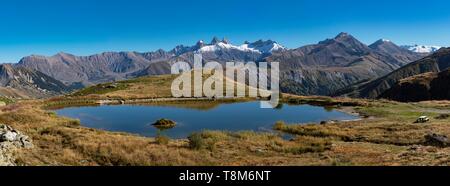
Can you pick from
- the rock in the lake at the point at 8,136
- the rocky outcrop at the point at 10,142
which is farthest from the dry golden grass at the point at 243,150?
the rock in the lake at the point at 8,136

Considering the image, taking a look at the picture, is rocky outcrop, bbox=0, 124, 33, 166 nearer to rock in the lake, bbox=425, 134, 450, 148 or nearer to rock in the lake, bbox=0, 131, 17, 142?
rock in the lake, bbox=0, 131, 17, 142

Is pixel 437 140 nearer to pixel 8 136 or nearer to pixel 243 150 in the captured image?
pixel 243 150

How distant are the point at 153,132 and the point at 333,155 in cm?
3181

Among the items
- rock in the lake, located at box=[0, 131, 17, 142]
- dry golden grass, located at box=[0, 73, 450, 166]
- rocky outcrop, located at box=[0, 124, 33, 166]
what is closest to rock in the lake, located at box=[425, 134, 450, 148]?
dry golden grass, located at box=[0, 73, 450, 166]

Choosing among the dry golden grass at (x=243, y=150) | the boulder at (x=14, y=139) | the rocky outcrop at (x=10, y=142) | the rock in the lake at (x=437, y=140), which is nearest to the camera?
the rocky outcrop at (x=10, y=142)

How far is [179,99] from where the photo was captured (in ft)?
446

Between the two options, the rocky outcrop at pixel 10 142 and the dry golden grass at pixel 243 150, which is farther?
the dry golden grass at pixel 243 150

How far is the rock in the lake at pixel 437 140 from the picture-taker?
4172cm

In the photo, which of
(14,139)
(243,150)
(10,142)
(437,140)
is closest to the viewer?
→ (10,142)

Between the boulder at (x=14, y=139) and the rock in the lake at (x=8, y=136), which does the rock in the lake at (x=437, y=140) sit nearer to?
the boulder at (x=14, y=139)

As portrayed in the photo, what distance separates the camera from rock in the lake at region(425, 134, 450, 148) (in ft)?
137

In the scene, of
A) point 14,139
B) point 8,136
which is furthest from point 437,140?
point 8,136

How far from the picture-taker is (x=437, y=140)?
1687 inches

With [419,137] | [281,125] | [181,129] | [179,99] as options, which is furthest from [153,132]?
[179,99]
